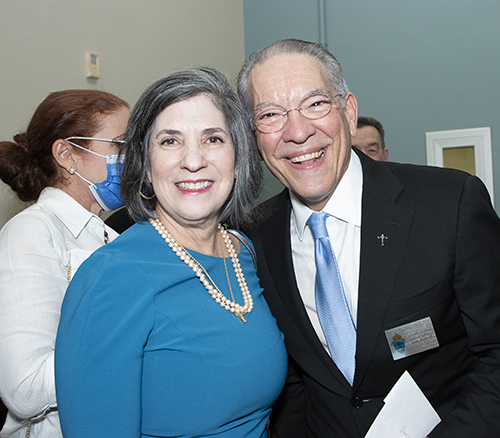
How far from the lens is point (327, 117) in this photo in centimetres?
153

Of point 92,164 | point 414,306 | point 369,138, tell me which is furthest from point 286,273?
point 369,138

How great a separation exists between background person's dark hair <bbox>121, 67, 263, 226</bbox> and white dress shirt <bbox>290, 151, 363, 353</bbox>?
278 mm

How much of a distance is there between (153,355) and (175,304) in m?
0.14

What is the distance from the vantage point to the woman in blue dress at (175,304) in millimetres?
1086

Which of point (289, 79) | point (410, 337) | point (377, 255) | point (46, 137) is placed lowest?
point (410, 337)

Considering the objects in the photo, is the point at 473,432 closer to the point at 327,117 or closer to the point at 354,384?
the point at 354,384

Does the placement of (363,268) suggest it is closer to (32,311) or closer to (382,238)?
(382,238)

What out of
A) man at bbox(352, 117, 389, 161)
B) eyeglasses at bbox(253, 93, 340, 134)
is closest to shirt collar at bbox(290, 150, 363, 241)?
eyeglasses at bbox(253, 93, 340, 134)

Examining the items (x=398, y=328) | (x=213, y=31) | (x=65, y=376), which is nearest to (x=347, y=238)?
(x=398, y=328)

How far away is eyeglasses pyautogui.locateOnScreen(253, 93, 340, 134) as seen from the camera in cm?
152

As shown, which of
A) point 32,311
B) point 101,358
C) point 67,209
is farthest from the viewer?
point 67,209

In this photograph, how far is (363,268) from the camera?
1.37m

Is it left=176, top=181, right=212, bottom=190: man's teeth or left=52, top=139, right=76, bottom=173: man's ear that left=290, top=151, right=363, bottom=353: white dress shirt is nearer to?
left=176, top=181, right=212, bottom=190: man's teeth

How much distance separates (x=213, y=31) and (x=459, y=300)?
397 cm
